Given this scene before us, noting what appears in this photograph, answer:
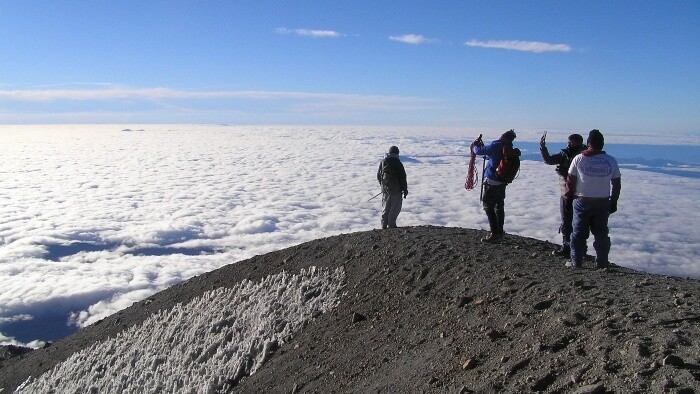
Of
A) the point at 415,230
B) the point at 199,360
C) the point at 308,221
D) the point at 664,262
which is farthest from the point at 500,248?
the point at 308,221

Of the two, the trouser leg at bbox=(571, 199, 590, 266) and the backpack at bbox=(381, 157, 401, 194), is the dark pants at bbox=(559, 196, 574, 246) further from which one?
the backpack at bbox=(381, 157, 401, 194)

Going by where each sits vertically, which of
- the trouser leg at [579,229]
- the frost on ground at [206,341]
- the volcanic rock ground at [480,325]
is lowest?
the frost on ground at [206,341]

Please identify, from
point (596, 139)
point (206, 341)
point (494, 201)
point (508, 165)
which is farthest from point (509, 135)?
point (206, 341)

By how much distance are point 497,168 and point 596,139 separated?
8.38ft

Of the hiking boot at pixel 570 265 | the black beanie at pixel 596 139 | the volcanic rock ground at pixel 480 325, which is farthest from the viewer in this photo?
the hiking boot at pixel 570 265

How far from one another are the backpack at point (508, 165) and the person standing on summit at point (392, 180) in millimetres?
3845

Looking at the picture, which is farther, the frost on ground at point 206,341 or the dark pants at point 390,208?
the dark pants at point 390,208

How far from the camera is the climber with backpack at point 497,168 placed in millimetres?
A: 11055

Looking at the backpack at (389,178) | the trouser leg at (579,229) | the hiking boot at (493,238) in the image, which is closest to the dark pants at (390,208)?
A: the backpack at (389,178)

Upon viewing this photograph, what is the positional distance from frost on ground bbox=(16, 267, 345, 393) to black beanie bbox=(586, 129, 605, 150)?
20.8 ft

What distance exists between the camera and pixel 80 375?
49.1ft

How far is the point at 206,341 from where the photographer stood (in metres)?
13.2

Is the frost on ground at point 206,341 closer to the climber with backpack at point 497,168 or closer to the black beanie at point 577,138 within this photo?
the climber with backpack at point 497,168

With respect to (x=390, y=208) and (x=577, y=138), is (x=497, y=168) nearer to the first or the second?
(x=577, y=138)
